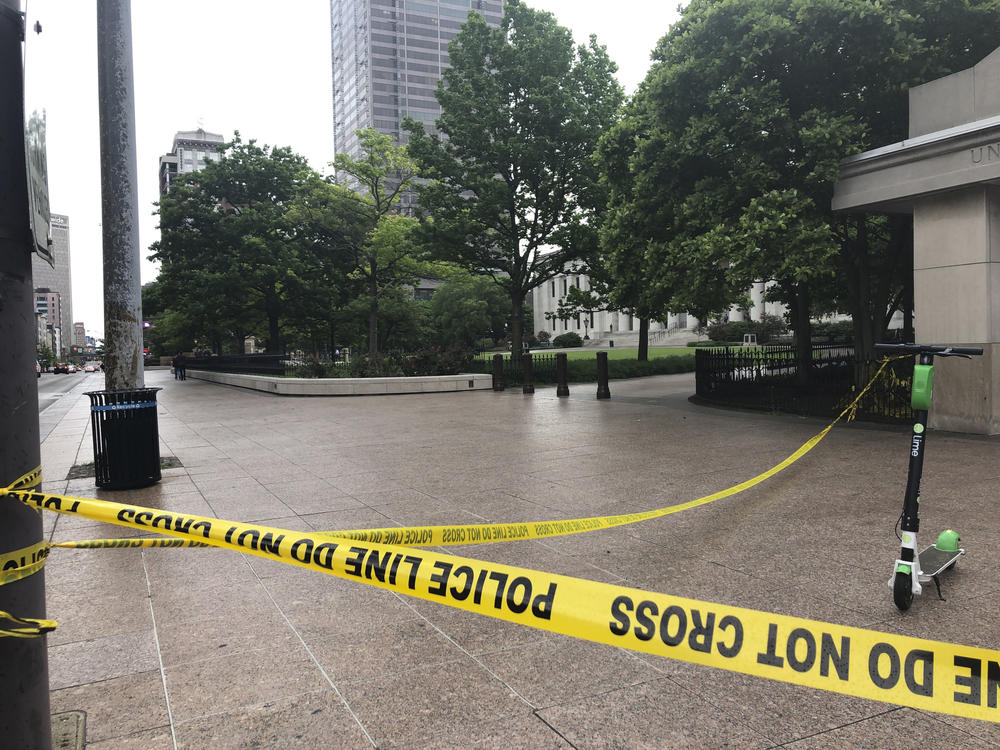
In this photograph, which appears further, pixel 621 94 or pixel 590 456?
pixel 621 94

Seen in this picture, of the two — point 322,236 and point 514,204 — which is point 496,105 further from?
point 322,236

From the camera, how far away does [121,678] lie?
3.32 meters

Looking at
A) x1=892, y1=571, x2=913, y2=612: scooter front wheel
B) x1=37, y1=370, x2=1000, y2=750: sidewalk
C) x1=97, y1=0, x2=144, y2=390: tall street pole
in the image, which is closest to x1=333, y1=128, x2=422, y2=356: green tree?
x1=97, y1=0, x2=144, y2=390: tall street pole

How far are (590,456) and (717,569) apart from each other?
4713 millimetres

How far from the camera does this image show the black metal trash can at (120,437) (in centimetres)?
764

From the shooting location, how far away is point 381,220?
1237 inches

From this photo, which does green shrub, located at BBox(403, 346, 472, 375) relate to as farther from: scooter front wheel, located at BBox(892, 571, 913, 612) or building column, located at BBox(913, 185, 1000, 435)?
scooter front wheel, located at BBox(892, 571, 913, 612)

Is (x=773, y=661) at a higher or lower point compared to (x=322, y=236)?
lower

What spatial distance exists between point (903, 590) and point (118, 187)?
928 cm

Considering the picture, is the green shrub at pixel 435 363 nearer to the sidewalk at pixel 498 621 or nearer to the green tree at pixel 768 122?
the green tree at pixel 768 122

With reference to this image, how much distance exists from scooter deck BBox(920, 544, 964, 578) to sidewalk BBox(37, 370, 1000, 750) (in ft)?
0.48

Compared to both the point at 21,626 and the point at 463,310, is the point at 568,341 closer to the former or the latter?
the point at 463,310

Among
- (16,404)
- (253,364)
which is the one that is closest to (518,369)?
(253,364)

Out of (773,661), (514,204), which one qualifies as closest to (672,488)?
(773,661)
